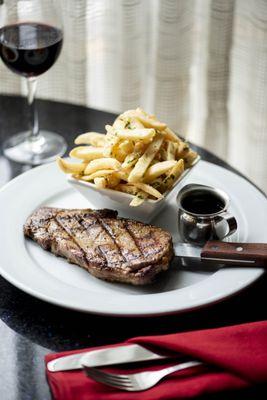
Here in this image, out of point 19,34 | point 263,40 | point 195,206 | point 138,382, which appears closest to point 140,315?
point 138,382

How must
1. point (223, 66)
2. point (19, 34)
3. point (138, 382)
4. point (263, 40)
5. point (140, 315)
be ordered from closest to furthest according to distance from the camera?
point (138, 382) → point (140, 315) → point (19, 34) → point (263, 40) → point (223, 66)

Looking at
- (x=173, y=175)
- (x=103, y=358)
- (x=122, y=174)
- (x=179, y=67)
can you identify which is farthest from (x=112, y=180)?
(x=179, y=67)

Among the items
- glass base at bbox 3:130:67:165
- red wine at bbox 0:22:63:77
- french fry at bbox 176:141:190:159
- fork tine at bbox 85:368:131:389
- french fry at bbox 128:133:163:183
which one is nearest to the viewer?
fork tine at bbox 85:368:131:389

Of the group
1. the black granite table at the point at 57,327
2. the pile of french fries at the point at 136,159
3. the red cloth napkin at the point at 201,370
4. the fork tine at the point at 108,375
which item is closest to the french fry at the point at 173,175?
the pile of french fries at the point at 136,159

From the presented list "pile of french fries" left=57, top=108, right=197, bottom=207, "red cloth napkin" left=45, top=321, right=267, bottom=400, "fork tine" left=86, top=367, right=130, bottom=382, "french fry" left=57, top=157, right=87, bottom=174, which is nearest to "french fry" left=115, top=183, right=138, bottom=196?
"pile of french fries" left=57, top=108, right=197, bottom=207

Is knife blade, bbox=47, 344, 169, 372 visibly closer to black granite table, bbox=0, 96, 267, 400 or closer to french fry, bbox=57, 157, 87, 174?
black granite table, bbox=0, 96, 267, 400

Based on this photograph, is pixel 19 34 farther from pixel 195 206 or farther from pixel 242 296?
pixel 242 296

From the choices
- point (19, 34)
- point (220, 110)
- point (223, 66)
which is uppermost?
point (19, 34)
